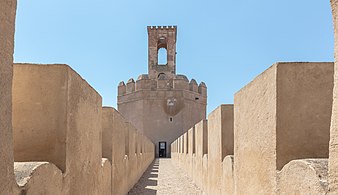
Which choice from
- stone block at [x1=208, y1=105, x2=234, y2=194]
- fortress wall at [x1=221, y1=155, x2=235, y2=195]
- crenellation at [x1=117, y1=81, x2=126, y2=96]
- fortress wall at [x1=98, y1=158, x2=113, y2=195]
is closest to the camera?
fortress wall at [x1=221, y1=155, x2=235, y2=195]

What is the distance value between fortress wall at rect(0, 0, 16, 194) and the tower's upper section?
30.5m

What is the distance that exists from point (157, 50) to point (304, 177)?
108 feet

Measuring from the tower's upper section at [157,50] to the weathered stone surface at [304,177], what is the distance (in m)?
29.9

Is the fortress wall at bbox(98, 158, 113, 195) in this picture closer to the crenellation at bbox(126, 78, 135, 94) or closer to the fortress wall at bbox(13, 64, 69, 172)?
the fortress wall at bbox(13, 64, 69, 172)

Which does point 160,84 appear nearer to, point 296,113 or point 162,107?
point 162,107

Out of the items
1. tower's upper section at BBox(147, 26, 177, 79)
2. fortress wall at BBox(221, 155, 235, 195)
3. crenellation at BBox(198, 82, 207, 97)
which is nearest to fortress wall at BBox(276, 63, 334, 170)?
fortress wall at BBox(221, 155, 235, 195)

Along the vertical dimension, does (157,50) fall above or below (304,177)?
above

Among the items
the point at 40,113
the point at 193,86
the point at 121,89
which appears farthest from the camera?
the point at 121,89

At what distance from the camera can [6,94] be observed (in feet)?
5.88

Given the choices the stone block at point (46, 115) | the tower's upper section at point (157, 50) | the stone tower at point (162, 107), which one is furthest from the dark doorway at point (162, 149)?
the stone block at point (46, 115)

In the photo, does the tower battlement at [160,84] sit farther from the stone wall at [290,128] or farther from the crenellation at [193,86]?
the stone wall at [290,128]

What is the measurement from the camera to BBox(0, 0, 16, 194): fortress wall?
1.72m

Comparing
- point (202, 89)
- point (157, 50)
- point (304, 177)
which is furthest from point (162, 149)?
point (304, 177)

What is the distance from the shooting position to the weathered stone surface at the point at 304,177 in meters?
1.96
